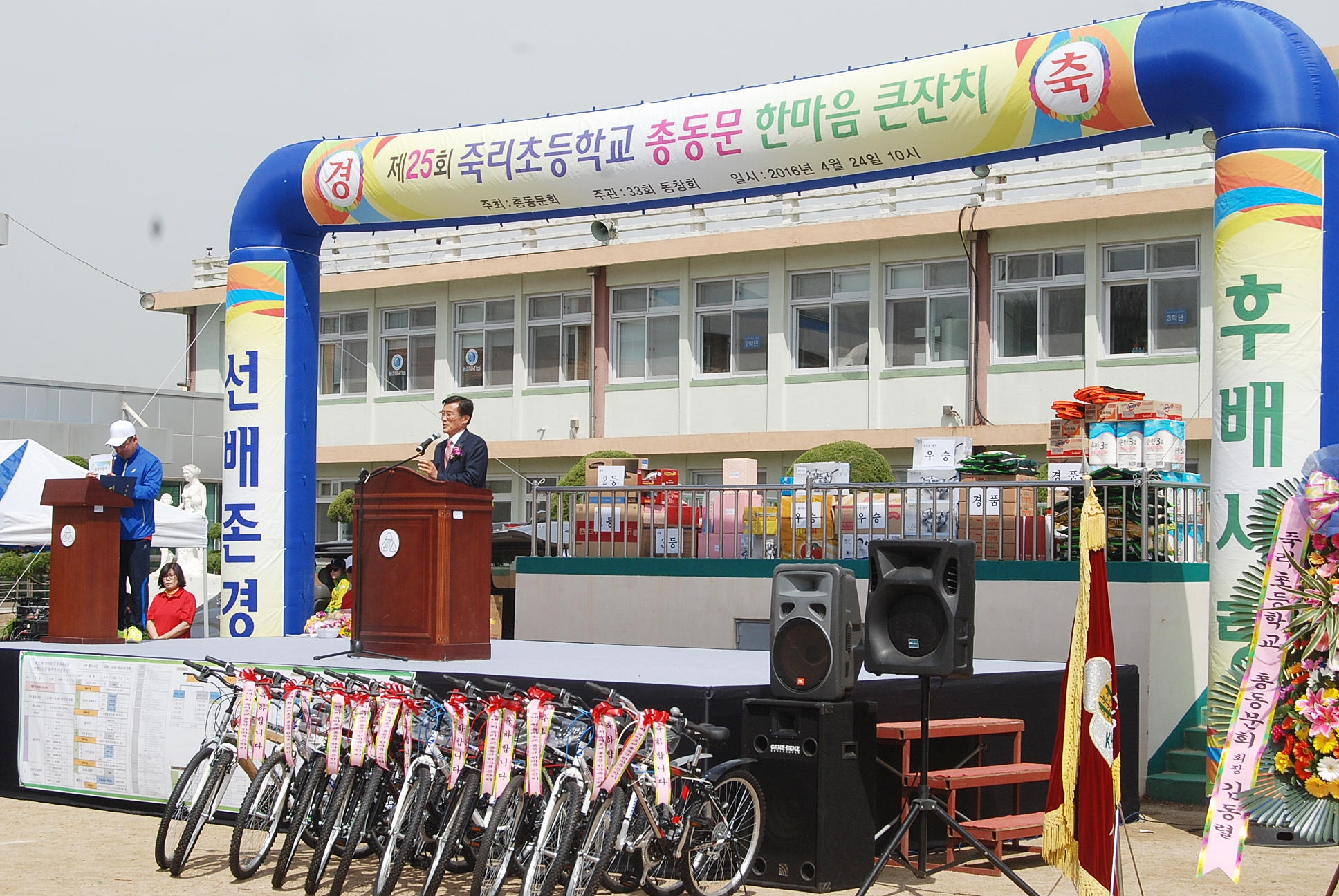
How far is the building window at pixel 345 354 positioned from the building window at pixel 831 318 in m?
9.04

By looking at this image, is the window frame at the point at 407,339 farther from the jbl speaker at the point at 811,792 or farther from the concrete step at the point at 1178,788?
Answer: the jbl speaker at the point at 811,792

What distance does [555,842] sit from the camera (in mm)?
6930

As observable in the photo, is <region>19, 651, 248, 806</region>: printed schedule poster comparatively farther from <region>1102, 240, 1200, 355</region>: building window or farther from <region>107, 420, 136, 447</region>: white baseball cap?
<region>1102, 240, 1200, 355</region>: building window

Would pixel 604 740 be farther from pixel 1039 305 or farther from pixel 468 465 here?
pixel 1039 305

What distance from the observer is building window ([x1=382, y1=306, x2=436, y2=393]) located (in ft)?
93.5

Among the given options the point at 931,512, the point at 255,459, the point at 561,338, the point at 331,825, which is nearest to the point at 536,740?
the point at 331,825

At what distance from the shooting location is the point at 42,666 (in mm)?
10227

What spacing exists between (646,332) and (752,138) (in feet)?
50.7

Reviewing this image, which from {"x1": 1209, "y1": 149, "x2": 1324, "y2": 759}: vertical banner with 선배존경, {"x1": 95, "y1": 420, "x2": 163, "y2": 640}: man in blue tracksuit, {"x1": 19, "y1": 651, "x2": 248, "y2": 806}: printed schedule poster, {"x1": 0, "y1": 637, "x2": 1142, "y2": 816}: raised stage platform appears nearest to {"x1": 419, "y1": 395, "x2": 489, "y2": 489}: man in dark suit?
{"x1": 0, "y1": 637, "x2": 1142, "y2": 816}: raised stage platform

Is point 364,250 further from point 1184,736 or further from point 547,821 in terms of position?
point 547,821

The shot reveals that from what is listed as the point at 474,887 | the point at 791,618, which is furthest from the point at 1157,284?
the point at 474,887

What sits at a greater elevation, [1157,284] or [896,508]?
[1157,284]

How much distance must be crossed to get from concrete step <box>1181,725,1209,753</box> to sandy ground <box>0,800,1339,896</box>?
151cm

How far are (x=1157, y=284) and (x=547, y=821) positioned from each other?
16897 mm
